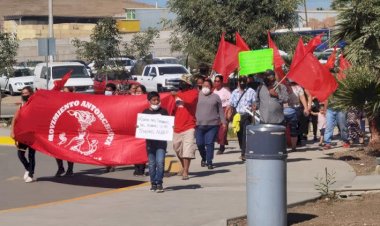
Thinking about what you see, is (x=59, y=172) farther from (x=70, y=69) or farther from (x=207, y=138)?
(x=70, y=69)

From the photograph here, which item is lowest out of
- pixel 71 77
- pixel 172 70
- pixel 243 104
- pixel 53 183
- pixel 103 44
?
pixel 53 183

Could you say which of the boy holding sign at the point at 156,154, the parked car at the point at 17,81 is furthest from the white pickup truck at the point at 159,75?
the boy holding sign at the point at 156,154

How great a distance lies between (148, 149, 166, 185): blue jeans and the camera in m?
12.5

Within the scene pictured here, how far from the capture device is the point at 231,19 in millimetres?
29000

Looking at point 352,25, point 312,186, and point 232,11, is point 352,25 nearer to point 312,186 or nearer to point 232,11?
point 312,186

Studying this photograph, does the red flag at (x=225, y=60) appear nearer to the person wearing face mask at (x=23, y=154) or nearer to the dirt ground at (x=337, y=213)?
the person wearing face mask at (x=23, y=154)

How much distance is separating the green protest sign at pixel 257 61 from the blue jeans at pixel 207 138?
7.52 feet

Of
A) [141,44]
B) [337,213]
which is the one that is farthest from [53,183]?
[141,44]

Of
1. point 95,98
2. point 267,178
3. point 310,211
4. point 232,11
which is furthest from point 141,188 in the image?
point 232,11

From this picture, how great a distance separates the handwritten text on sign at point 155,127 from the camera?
40.7 ft

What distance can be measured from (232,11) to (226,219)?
1942 cm

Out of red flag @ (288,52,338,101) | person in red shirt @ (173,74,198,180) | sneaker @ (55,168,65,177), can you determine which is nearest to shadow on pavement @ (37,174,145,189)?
sneaker @ (55,168,65,177)

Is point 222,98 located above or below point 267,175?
above

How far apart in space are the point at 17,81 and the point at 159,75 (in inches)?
379
